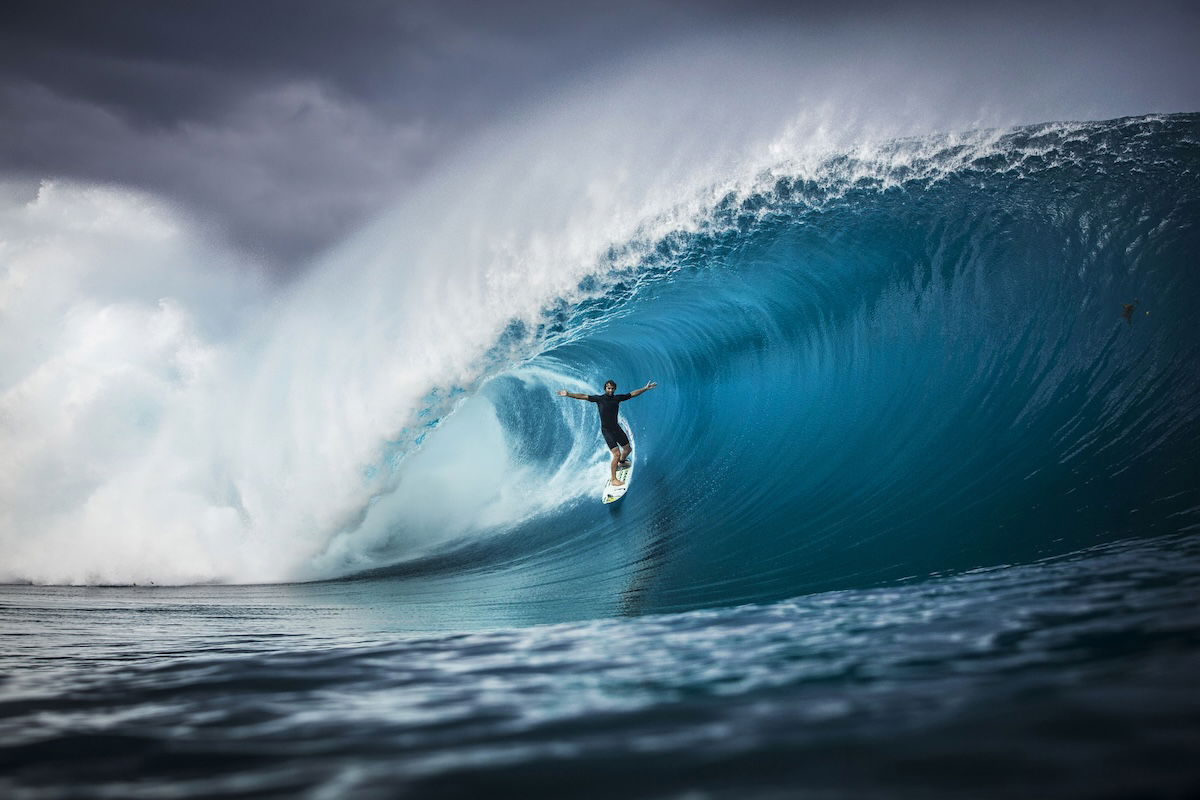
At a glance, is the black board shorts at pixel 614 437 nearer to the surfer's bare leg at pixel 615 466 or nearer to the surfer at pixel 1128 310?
the surfer's bare leg at pixel 615 466

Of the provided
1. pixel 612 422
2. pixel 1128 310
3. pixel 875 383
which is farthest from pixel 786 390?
pixel 1128 310

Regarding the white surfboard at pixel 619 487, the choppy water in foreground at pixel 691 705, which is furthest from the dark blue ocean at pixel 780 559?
the white surfboard at pixel 619 487

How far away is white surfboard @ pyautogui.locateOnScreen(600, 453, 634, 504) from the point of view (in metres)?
8.41

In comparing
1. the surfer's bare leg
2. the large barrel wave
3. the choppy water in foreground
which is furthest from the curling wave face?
the choppy water in foreground

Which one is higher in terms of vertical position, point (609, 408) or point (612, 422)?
point (609, 408)

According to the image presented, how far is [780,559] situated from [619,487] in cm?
362

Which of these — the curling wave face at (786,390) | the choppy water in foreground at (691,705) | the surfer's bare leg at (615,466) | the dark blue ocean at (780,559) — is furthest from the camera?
the surfer's bare leg at (615,466)

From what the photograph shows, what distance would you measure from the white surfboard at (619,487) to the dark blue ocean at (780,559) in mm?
195

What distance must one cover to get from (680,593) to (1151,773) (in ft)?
11.5

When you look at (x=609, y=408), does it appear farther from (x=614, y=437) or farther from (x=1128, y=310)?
(x=1128, y=310)

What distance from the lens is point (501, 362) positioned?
906 cm

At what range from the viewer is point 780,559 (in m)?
5.07

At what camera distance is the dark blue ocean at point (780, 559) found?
1521mm

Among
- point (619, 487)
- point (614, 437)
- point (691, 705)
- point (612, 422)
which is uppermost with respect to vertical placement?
point (612, 422)
